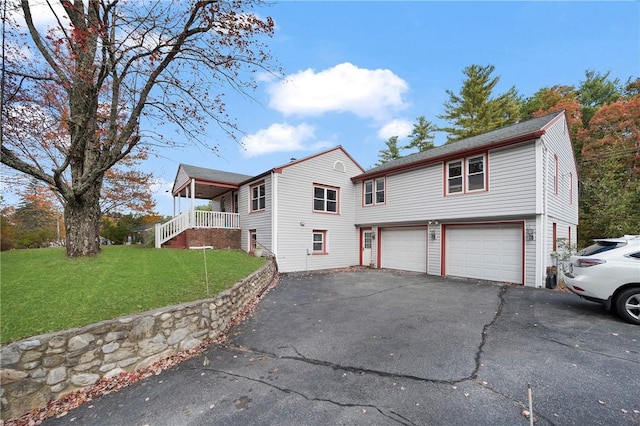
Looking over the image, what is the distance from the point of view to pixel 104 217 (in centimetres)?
2369

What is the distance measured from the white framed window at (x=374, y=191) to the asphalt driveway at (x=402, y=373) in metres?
8.24

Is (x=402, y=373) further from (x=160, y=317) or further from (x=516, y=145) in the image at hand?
(x=516, y=145)

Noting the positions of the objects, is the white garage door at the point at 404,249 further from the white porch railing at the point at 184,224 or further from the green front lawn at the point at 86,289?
the white porch railing at the point at 184,224

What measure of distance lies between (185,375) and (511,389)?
4068 millimetres

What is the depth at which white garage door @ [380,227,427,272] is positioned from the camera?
40.0ft

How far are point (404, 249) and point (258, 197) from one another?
25.1 ft

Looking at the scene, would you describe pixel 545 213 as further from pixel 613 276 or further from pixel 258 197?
pixel 258 197

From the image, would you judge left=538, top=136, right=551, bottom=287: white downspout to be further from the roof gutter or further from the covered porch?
the covered porch

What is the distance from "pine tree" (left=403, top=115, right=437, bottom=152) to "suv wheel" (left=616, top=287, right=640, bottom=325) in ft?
79.9

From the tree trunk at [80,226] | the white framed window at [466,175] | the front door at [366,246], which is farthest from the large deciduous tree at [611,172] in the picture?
the tree trunk at [80,226]

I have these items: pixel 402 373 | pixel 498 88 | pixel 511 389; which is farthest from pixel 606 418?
pixel 498 88

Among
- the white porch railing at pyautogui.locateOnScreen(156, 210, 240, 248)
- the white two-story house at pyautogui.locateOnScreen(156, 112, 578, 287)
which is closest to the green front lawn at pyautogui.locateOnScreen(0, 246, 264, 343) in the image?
the white porch railing at pyautogui.locateOnScreen(156, 210, 240, 248)

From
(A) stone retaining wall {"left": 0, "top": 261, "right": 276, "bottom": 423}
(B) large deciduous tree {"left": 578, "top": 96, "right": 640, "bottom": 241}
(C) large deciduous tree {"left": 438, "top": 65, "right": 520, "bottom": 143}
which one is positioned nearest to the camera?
(A) stone retaining wall {"left": 0, "top": 261, "right": 276, "bottom": 423}

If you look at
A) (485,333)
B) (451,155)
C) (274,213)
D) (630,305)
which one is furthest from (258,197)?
(630,305)
